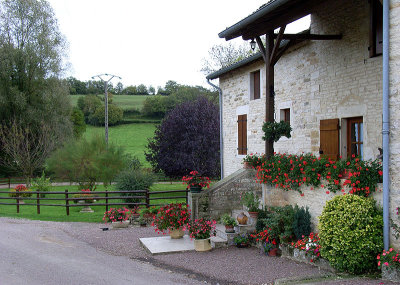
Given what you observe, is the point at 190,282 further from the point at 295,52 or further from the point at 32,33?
the point at 32,33

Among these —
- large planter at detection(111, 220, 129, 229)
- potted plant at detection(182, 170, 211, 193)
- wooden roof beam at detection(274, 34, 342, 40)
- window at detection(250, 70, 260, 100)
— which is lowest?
large planter at detection(111, 220, 129, 229)

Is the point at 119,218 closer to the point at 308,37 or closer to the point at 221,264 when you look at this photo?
the point at 221,264

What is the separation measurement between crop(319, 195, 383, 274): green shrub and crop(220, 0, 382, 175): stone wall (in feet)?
10.3

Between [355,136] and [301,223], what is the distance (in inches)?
123

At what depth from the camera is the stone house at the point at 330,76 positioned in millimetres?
8047

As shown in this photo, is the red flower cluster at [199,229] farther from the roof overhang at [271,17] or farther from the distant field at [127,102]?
the distant field at [127,102]

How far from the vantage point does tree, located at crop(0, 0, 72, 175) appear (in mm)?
26406

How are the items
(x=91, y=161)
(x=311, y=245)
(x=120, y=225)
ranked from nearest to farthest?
1. (x=311, y=245)
2. (x=120, y=225)
3. (x=91, y=161)

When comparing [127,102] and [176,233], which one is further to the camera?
[127,102]

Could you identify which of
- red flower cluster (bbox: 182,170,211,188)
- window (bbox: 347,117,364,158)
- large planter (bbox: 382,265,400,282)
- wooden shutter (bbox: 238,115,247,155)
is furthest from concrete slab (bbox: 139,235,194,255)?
wooden shutter (bbox: 238,115,247,155)

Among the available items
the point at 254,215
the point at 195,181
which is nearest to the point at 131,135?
the point at 195,181

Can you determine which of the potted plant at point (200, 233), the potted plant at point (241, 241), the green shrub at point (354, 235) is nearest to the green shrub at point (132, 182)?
the potted plant at point (200, 233)

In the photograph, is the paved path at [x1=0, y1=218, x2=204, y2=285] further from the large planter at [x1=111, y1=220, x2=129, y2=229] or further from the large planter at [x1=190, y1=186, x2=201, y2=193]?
the large planter at [x1=190, y1=186, x2=201, y2=193]

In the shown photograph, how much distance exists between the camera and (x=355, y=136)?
9.68 m
